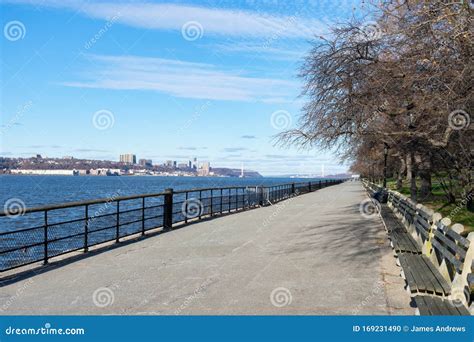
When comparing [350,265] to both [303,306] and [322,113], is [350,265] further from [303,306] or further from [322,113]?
[322,113]

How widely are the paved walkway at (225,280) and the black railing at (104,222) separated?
3.11ft

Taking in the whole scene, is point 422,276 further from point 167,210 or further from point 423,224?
point 167,210

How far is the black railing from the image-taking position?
35.9 ft

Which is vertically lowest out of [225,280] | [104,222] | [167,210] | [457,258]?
[104,222]

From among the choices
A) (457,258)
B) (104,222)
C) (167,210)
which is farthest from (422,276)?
(104,222)

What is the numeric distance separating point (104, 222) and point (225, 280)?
2602 cm

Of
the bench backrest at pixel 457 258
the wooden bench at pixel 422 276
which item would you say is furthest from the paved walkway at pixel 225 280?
the bench backrest at pixel 457 258

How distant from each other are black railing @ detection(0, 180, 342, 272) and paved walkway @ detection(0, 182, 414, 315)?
949 mm

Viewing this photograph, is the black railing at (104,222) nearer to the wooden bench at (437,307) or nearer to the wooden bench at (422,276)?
the wooden bench at (422,276)

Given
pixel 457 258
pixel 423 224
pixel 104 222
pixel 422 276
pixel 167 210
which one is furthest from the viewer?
pixel 104 222

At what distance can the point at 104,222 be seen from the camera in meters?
33.1

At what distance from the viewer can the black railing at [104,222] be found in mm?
10931

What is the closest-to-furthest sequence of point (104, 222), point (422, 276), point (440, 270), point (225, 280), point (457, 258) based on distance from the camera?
point (457, 258)
point (422, 276)
point (440, 270)
point (225, 280)
point (104, 222)
